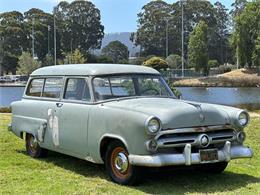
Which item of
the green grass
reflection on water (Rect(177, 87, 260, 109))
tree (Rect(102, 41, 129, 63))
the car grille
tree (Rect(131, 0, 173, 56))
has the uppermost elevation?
tree (Rect(131, 0, 173, 56))

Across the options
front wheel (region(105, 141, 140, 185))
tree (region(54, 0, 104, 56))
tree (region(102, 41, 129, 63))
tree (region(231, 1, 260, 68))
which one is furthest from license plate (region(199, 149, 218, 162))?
tree (region(102, 41, 129, 63))

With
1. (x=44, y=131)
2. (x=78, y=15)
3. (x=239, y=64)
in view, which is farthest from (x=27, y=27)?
(x=44, y=131)

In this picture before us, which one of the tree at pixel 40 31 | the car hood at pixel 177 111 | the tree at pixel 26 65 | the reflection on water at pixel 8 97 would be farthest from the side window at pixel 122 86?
the tree at pixel 40 31

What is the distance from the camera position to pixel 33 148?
31.2ft

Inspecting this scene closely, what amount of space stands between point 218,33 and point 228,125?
12331cm

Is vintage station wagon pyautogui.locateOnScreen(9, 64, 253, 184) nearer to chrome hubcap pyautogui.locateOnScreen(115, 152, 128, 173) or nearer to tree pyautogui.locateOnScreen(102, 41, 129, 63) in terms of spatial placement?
chrome hubcap pyautogui.locateOnScreen(115, 152, 128, 173)

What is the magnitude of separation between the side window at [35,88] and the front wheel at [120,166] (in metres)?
2.53

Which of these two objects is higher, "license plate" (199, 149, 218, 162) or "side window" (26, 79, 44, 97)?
"side window" (26, 79, 44, 97)

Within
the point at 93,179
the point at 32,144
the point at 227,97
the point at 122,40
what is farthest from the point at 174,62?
the point at 93,179

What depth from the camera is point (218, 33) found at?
127938 mm

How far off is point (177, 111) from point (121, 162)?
1.06 m

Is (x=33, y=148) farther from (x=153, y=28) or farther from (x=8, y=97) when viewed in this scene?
(x=153, y=28)

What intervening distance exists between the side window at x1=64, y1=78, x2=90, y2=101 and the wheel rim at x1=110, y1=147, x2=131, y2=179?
108 cm

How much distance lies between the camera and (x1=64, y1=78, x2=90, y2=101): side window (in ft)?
26.2
